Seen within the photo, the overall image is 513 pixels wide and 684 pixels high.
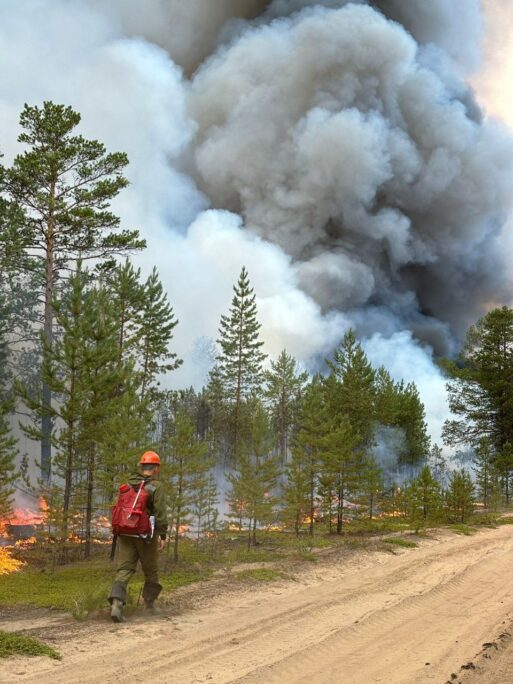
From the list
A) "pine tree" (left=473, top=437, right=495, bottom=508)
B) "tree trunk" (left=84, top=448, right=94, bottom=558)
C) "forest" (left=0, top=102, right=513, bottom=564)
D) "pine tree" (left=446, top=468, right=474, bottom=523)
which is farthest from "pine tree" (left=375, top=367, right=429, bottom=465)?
"tree trunk" (left=84, top=448, right=94, bottom=558)

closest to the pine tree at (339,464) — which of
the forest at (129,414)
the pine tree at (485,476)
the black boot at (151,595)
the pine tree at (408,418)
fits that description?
the forest at (129,414)

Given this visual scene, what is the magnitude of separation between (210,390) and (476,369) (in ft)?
93.5

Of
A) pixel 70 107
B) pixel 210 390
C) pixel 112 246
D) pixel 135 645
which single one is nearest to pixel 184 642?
pixel 135 645

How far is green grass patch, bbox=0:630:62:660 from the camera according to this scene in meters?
5.55

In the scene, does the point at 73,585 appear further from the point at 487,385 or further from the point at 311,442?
the point at 487,385

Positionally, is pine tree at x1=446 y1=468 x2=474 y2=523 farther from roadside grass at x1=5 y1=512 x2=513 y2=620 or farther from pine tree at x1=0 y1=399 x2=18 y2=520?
pine tree at x1=0 y1=399 x2=18 y2=520

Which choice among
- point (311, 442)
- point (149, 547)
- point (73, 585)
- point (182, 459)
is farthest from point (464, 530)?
point (149, 547)

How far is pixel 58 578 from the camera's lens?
13.8m

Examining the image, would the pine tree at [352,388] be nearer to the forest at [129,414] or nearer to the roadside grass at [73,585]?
the forest at [129,414]

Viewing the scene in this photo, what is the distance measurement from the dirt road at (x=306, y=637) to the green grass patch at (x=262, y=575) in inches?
17.1

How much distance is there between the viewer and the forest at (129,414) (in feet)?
54.5

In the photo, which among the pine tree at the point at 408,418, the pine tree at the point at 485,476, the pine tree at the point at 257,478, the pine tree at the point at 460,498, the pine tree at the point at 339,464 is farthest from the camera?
the pine tree at the point at 408,418

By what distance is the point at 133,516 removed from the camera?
7.52 metres

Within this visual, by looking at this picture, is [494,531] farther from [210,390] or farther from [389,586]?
[210,390]
